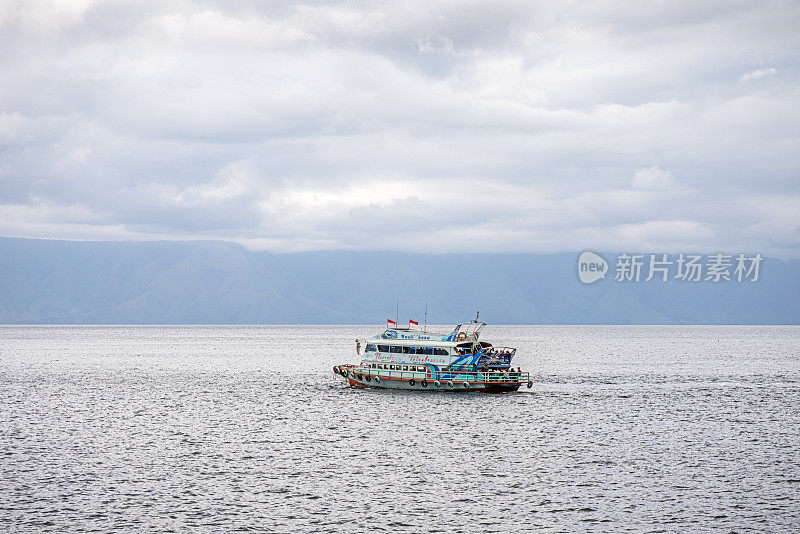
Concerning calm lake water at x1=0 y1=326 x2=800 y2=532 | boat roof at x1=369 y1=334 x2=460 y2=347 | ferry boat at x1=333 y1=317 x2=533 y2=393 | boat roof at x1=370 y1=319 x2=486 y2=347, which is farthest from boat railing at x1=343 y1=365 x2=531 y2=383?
boat roof at x1=370 y1=319 x2=486 y2=347

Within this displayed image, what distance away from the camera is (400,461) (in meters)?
69.8

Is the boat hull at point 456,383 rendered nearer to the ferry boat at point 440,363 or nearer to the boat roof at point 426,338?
the ferry boat at point 440,363

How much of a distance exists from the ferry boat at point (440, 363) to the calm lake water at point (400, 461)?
219cm

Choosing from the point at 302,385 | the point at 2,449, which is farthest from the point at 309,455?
the point at 302,385

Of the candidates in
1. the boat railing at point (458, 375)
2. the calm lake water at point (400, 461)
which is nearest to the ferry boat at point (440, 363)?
the boat railing at point (458, 375)

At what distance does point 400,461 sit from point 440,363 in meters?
45.3

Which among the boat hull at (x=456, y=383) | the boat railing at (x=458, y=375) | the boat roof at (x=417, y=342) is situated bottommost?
the boat hull at (x=456, y=383)

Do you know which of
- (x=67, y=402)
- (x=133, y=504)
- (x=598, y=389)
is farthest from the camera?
(x=598, y=389)

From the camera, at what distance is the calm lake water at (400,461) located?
51.2m

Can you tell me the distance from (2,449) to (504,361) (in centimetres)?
6658

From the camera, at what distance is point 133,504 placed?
54.0 metres

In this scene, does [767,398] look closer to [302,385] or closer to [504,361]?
[504,361]

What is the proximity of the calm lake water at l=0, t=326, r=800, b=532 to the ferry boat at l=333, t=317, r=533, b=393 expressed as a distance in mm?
2190

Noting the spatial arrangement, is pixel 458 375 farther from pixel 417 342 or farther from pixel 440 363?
pixel 417 342
